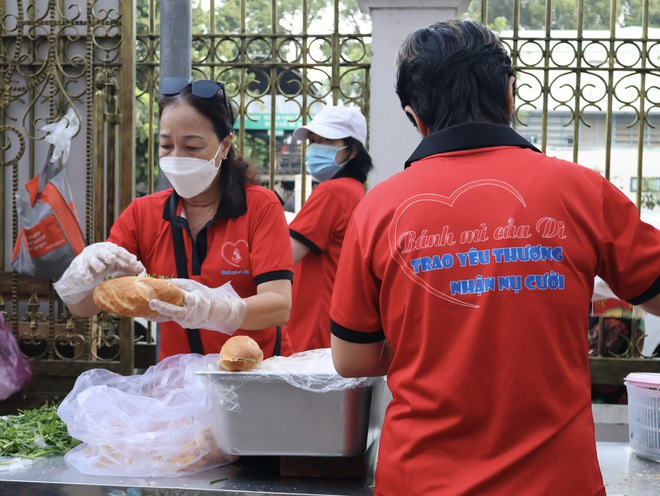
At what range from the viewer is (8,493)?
6.03ft

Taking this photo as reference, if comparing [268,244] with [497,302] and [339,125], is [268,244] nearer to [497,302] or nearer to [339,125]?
[497,302]

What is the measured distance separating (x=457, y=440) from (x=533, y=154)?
0.52m

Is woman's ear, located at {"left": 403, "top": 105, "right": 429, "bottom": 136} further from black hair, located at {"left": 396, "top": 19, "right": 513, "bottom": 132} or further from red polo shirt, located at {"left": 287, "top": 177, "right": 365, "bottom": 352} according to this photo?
red polo shirt, located at {"left": 287, "top": 177, "right": 365, "bottom": 352}

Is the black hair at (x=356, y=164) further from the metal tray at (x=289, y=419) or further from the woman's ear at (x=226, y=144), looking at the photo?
the metal tray at (x=289, y=419)

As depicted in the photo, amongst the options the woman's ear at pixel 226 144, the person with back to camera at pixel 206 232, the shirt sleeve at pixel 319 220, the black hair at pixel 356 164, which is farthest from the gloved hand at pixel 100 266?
the black hair at pixel 356 164

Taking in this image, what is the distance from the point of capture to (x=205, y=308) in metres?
2.14

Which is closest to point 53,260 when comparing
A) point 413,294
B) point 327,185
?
point 327,185

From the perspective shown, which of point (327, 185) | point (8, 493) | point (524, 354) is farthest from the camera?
point (327, 185)

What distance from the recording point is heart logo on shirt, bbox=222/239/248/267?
2.41 metres

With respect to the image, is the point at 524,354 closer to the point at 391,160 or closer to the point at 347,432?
the point at 347,432

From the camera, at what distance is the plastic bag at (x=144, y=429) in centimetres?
194

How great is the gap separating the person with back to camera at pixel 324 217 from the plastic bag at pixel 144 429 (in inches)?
62.1

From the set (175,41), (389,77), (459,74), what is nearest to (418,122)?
(459,74)

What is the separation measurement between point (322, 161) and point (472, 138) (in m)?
Answer: 2.51
